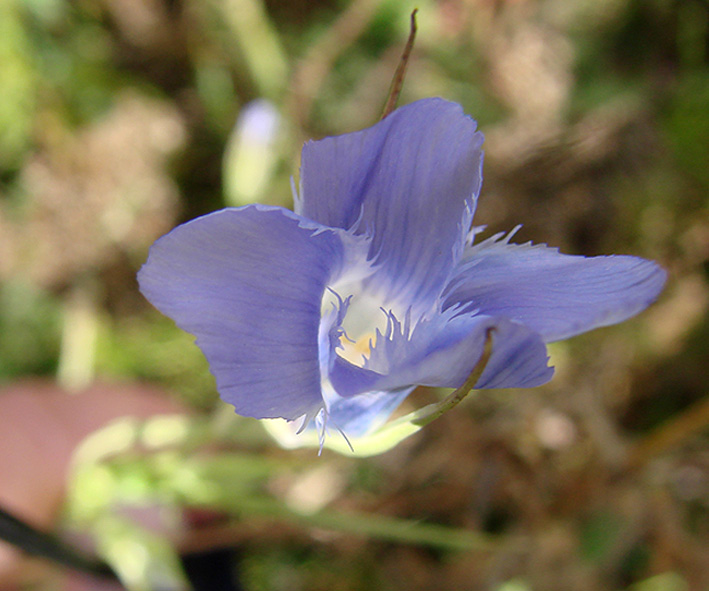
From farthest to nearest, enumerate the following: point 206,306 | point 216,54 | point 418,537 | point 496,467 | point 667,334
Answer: point 216,54
point 667,334
point 496,467
point 418,537
point 206,306

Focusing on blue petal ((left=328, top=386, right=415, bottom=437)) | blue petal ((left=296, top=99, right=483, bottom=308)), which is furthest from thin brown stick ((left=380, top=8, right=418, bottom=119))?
blue petal ((left=328, top=386, right=415, bottom=437))

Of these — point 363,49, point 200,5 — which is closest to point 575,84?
point 363,49

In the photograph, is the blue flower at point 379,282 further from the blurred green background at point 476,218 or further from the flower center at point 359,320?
the blurred green background at point 476,218

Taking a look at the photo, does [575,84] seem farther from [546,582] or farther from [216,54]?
[546,582]

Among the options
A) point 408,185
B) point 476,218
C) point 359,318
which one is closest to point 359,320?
point 359,318

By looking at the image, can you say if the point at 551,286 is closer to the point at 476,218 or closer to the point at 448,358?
the point at 448,358

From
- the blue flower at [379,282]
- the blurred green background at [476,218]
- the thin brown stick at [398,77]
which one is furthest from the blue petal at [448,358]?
the blurred green background at [476,218]
